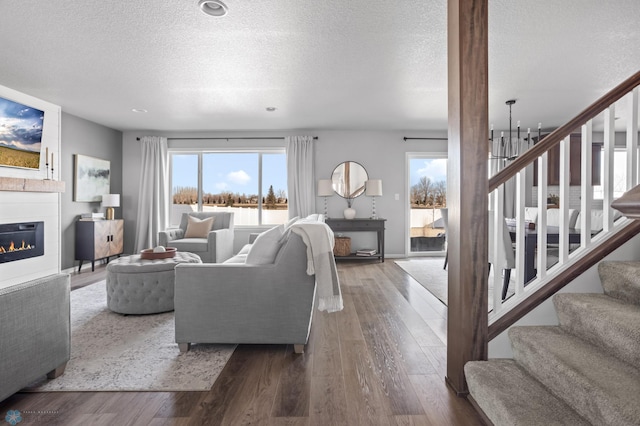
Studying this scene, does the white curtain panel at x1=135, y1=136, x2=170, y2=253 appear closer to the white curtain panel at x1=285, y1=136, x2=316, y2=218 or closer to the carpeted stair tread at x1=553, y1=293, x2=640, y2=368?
the white curtain panel at x1=285, y1=136, x2=316, y2=218

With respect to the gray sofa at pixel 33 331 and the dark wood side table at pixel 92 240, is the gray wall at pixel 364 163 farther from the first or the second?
the gray sofa at pixel 33 331

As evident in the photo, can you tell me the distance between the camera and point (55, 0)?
2.38 meters

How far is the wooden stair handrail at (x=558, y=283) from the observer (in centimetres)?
190

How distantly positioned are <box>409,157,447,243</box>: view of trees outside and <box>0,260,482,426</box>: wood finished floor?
13.4 feet

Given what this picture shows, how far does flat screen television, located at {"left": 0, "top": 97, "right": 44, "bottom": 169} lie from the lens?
146 inches

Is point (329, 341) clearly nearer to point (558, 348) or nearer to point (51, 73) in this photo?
point (558, 348)

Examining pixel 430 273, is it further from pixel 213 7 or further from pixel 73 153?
pixel 73 153

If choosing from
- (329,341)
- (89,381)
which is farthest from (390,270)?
(89,381)

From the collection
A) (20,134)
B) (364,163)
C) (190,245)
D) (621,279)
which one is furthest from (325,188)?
(621,279)

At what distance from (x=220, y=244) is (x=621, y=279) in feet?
15.0

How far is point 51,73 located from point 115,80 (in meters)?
0.58

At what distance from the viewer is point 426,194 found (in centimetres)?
→ 670

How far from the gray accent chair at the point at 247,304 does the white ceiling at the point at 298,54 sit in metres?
1.86

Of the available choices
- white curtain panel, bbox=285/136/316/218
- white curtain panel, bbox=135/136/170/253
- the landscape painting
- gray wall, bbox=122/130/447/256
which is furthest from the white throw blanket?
white curtain panel, bbox=135/136/170/253
